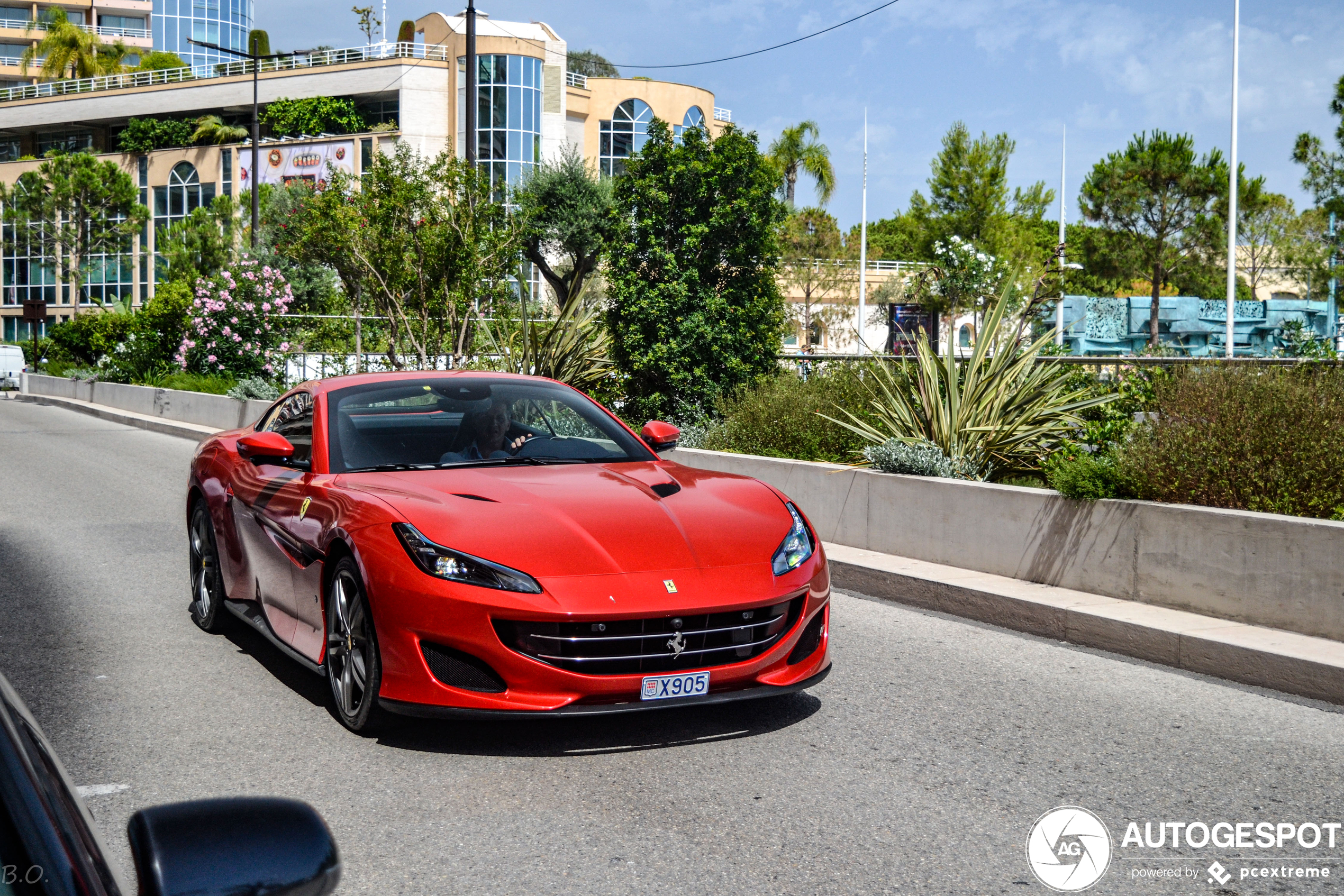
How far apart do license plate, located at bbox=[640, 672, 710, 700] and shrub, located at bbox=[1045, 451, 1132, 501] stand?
12.3 feet

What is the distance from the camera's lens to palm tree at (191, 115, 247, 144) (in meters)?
75.9

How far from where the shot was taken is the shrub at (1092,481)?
764 cm

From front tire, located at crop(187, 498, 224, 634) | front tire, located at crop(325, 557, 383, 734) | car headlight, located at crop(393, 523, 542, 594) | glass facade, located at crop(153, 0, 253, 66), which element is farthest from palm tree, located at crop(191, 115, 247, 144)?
car headlight, located at crop(393, 523, 542, 594)

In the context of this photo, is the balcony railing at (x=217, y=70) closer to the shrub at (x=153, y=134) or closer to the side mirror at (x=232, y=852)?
the shrub at (x=153, y=134)

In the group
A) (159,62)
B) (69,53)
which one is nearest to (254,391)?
(69,53)

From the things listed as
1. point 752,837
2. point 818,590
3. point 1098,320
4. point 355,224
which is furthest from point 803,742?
point 1098,320

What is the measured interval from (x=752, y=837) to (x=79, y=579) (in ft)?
21.2

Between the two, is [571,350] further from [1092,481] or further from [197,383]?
[197,383]

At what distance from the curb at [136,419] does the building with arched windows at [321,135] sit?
28344 mm

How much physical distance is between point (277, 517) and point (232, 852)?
15.4ft

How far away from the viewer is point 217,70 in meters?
81.4

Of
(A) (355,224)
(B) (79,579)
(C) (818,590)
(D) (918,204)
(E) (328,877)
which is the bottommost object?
(B) (79,579)

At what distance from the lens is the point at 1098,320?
64.1 metres

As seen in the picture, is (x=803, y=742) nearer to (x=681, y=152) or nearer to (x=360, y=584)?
(x=360, y=584)
